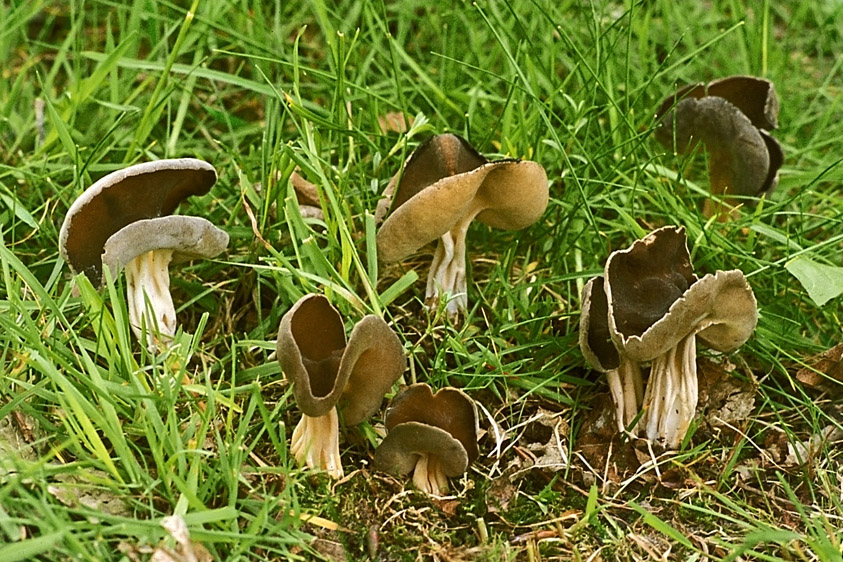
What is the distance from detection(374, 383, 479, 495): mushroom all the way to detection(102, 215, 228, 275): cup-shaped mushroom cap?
2.81 feet

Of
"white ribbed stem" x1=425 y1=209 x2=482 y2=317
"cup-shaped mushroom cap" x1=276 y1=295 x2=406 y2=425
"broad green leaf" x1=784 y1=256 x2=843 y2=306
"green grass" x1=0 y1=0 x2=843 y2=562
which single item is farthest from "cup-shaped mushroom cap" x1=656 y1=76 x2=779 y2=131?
"cup-shaped mushroom cap" x1=276 y1=295 x2=406 y2=425

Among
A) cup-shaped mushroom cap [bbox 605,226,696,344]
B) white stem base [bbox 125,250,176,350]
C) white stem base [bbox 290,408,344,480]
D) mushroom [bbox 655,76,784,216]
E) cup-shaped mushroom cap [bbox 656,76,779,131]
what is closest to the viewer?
white stem base [bbox 290,408,344,480]

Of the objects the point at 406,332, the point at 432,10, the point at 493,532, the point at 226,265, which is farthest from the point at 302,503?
the point at 432,10

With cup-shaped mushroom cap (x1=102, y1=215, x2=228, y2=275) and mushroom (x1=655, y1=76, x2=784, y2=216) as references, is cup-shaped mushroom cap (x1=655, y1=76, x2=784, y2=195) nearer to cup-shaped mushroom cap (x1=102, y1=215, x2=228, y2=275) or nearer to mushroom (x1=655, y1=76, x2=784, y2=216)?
mushroom (x1=655, y1=76, x2=784, y2=216)

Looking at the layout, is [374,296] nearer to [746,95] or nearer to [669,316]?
[669,316]

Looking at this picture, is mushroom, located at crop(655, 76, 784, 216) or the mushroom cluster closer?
the mushroom cluster

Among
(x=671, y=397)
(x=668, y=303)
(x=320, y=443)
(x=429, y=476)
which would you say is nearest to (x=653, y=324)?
(x=668, y=303)

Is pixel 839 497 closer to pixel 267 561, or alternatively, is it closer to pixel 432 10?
pixel 267 561

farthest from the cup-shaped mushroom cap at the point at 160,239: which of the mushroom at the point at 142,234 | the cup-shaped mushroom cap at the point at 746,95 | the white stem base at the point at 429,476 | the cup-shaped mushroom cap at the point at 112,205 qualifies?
the cup-shaped mushroom cap at the point at 746,95

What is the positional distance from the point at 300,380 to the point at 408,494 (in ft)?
1.85

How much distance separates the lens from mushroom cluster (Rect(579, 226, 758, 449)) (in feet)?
8.96

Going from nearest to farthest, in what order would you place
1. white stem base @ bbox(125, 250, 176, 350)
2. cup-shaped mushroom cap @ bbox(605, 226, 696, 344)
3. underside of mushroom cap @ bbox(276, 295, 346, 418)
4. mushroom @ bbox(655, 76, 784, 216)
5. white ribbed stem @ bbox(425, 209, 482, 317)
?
underside of mushroom cap @ bbox(276, 295, 346, 418), cup-shaped mushroom cap @ bbox(605, 226, 696, 344), white stem base @ bbox(125, 250, 176, 350), white ribbed stem @ bbox(425, 209, 482, 317), mushroom @ bbox(655, 76, 784, 216)

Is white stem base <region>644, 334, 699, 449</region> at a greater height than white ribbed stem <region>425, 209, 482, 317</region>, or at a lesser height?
lesser

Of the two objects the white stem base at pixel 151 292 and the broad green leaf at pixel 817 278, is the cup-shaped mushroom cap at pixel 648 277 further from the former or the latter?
the white stem base at pixel 151 292
